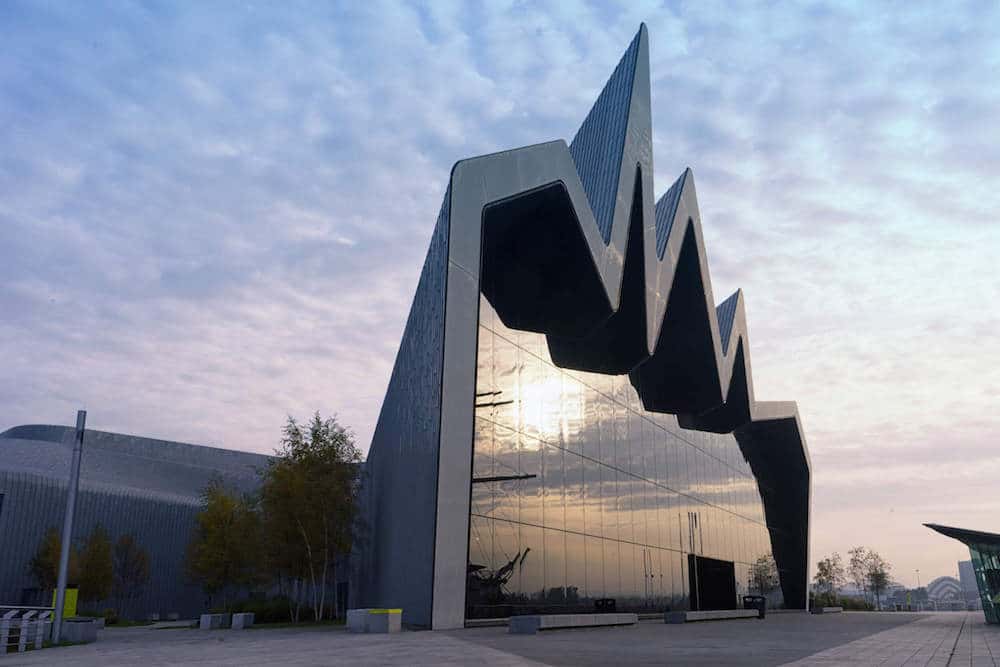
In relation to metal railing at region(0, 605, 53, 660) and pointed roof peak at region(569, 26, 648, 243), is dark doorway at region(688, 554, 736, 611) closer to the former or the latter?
pointed roof peak at region(569, 26, 648, 243)

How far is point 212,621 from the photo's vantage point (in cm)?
2391

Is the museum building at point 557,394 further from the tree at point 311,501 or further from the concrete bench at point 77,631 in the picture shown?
the concrete bench at point 77,631

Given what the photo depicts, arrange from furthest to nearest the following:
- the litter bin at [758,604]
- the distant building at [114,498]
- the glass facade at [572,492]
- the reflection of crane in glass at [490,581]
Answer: the distant building at [114,498] < the litter bin at [758,604] < the glass facade at [572,492] < the reflection of crane in glass at [490,581]

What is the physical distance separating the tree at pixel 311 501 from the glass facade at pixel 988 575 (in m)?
19.5

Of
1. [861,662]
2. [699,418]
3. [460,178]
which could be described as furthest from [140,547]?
[861,662]

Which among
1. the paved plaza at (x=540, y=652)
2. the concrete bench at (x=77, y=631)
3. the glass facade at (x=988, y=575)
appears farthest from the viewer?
the glass facade at (x=988, y=575)

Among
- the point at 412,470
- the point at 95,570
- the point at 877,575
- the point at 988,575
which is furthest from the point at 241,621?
the point at 877,575

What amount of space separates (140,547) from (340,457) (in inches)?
821

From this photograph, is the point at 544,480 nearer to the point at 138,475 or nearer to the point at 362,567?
the point at 362,567

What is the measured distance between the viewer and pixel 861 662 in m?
9.69

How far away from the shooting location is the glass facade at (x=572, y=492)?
55.8 feet

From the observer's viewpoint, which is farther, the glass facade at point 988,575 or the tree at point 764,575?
the tree at point 764,575

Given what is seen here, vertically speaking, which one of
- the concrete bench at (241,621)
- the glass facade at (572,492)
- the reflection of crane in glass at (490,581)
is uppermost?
the glass facade at (572,492)

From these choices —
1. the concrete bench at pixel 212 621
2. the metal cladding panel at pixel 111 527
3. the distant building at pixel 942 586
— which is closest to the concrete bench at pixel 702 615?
the concrete bench at pixel 212 621
